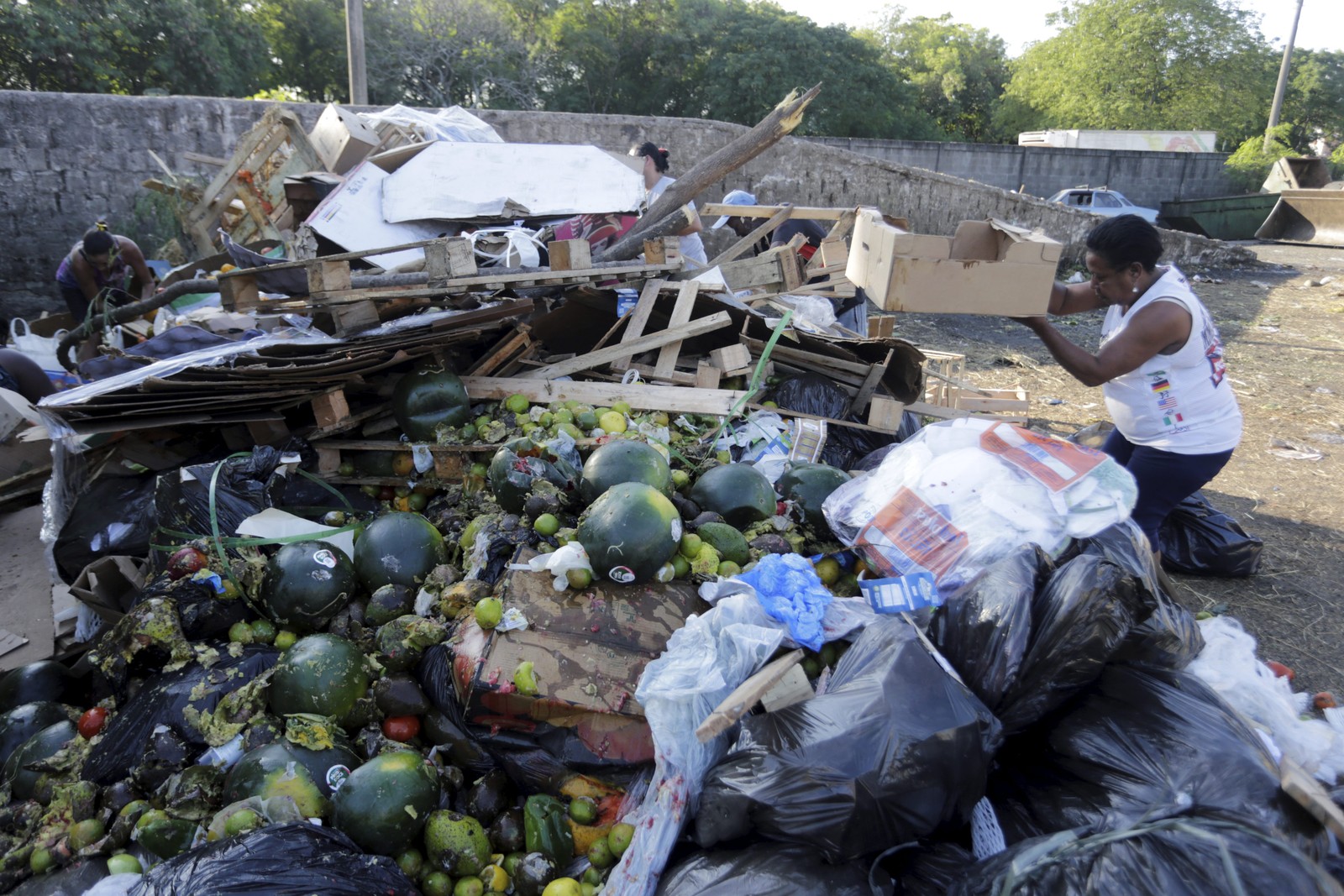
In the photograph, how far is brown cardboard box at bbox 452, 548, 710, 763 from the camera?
2.27 m

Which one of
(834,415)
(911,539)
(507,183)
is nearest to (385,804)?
(911,539)

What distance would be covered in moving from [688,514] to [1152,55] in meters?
37.4

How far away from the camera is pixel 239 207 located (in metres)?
7.07

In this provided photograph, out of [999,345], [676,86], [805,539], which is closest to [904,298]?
[805,539]

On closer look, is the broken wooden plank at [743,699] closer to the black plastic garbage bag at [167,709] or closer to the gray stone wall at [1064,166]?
the black plastic garbage bag at [167,709]

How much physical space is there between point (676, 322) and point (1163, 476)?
2.48m

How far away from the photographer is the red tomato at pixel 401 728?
7.98ft

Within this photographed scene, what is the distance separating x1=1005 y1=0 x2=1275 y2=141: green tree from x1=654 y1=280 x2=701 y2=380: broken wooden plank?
1354 inches

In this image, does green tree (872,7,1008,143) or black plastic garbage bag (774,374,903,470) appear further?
green tree (872,7,1008,143)

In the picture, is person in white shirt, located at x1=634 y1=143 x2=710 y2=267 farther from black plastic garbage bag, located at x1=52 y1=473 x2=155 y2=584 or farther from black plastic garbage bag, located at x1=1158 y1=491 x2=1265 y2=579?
black plastic garbage bag, located at x1=52 y1=473 x2=155 y2=584

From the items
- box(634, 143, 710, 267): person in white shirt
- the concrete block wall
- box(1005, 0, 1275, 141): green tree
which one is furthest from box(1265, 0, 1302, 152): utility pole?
box(634, 143, 710, 267): person in white shirt

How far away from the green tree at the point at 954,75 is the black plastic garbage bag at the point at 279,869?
33906 millimetres

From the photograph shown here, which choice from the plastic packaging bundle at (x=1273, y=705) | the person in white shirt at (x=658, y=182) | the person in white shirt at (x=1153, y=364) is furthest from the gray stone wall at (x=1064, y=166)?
the plastic packaging bundle at (x=1273, y=705)

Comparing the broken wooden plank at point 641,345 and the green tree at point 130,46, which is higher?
Answer: the green tree at point 130,46
